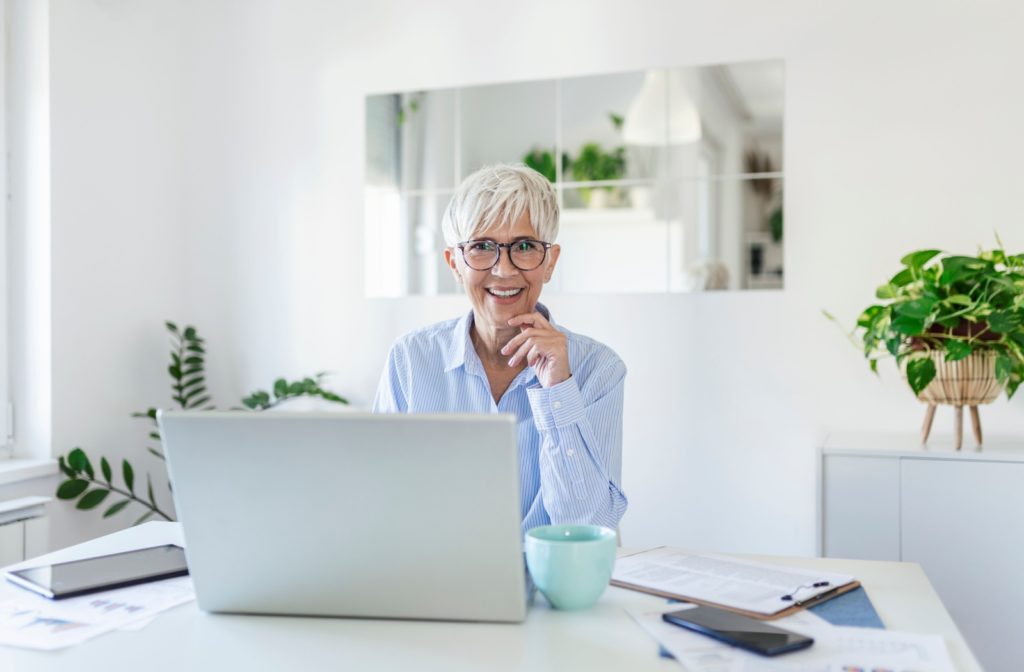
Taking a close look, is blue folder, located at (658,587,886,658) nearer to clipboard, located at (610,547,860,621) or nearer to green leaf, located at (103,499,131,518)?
clipboard, located at (610,547,860,621)

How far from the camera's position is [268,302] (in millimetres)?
3588

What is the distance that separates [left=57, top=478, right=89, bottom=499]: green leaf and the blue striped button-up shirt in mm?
1564

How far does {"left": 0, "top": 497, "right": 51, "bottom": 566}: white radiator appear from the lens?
2.80m

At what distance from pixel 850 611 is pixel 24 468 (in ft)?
8.57

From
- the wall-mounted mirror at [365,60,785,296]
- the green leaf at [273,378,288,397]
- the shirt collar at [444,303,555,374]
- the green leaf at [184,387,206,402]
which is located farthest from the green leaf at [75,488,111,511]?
the shirt collar at [444,303,555,374]

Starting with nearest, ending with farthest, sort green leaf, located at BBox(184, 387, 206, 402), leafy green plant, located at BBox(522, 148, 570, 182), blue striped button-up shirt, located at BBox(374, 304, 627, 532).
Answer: blue striped button-up shirt, located at BBox(374, 304, 627, 532)
leafy green plant, located at BBox(522, 148, 570, 182)
green leaf, located at BBox(184, 387, 206, 402)

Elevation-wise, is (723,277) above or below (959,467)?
above

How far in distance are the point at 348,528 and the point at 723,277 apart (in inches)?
83.6

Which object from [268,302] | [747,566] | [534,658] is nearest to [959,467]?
[747,566]

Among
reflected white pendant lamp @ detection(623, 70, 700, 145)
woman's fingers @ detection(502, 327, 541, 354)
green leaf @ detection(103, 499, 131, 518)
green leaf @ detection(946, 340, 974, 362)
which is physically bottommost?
green leaf @ detection(103, 499, 131, 518)

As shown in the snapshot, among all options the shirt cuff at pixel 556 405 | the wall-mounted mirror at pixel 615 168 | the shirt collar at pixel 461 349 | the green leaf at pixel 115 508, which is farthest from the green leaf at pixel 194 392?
the shirt cuff at pixel 556 405

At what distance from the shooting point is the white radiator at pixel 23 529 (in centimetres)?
280

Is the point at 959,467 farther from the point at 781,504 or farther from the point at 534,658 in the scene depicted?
the point at 534,658

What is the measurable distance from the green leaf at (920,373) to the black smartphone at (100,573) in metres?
1.79
